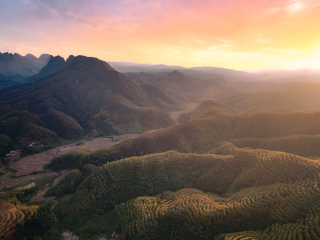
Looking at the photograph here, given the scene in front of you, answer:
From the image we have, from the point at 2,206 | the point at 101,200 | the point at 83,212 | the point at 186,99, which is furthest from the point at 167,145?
the point at 186,99

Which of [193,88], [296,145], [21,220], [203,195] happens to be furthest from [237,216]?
[193,88]

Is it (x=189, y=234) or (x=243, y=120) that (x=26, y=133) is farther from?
(x=243, y=120)

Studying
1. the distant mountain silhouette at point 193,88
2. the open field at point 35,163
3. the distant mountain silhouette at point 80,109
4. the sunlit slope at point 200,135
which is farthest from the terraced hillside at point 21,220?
the distant mountain silhouette at point 193,88

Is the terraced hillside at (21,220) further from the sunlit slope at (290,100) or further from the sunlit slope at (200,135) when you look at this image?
the sunlit slope at (290,100)

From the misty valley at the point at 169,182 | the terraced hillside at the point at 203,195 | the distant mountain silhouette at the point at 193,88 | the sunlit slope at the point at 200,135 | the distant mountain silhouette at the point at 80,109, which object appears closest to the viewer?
the terraced hillside at the point at 203,195

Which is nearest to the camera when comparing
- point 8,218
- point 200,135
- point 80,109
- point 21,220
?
point 8,218

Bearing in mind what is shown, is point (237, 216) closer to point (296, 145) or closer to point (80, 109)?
point (296, 145)

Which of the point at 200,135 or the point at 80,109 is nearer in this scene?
the point at 200,135
